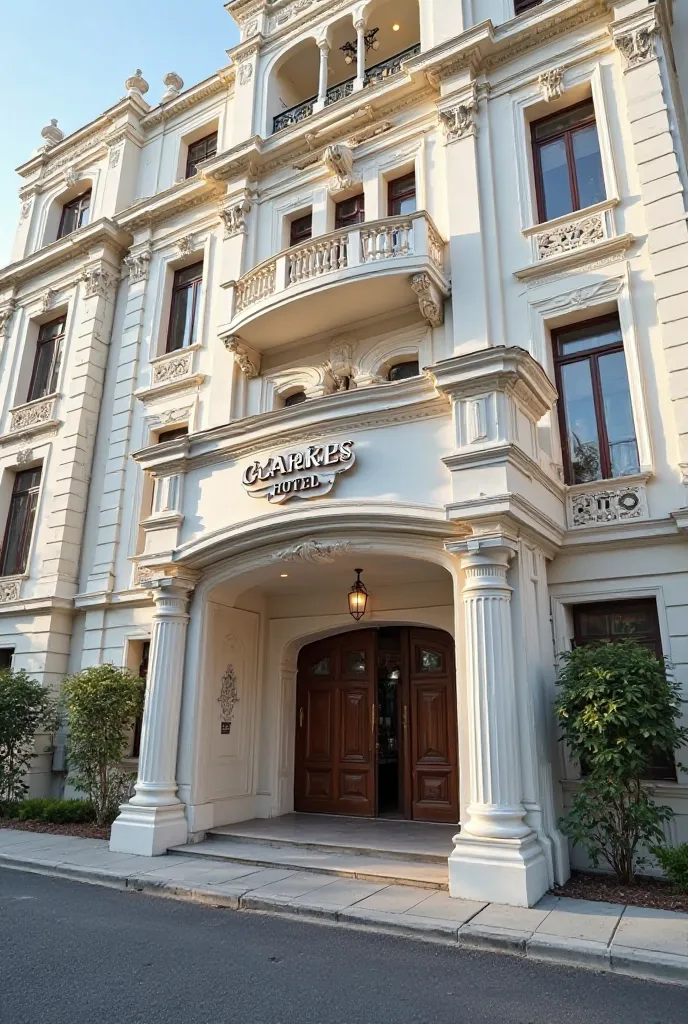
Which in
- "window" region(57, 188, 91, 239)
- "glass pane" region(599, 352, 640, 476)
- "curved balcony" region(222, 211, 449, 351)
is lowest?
"glass pane" region(599, 352, 640, 476)

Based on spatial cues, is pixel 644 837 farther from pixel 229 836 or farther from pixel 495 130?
pixel 495 130

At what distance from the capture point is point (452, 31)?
12711 mm

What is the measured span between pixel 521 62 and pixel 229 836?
13.2m

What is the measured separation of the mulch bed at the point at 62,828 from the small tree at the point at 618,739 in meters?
7.16

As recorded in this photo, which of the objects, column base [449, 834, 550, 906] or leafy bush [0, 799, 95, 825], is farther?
leafy bush [0, 799, 95, 825]

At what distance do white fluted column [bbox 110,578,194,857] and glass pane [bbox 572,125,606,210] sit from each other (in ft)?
28.0

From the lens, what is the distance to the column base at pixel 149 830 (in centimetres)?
908

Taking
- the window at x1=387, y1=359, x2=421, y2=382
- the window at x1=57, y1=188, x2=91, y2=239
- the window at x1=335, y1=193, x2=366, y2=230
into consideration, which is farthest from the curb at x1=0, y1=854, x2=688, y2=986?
the window at x1=57, y1=188, x2=91, y2=239

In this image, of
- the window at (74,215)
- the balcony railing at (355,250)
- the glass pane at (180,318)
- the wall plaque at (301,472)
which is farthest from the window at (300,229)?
the window at (74,215)

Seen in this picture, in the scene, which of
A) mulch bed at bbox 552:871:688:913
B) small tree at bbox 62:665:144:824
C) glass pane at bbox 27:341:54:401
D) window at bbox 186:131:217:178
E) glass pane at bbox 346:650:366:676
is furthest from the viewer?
glass pane at bbox 27:341:54:401

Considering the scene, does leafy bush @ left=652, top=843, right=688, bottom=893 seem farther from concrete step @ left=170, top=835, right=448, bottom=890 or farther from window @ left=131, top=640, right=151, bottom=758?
window @ left=131, top=640, right=151, bottom=758

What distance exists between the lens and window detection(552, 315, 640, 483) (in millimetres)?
9609

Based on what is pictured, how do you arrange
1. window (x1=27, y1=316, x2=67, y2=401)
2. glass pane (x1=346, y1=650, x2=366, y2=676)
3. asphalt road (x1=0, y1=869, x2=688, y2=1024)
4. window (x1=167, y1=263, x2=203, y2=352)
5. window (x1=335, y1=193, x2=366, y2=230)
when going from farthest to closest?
window (x1=27, y1=316, x2=67, y2=401) → window (x1=167, y1=263, x2=203, y2=352) → window (x1=335, y1=193, x2=366, y2=230) → glass pane (x1=346, y1=650, x2=366, y2=676) → asphalt road (x1=0, y1=869, x2=688, y2=1024)

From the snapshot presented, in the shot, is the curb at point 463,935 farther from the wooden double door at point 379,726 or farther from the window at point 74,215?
the window at point 74,215
